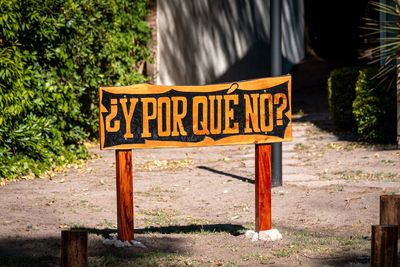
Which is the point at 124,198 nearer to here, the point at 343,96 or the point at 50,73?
the point at 50,73

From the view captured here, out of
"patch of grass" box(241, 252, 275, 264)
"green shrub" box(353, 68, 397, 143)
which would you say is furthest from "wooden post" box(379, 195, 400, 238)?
"green shrub" box(353, 68, 397, 143)

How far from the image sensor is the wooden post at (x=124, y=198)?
3.88m

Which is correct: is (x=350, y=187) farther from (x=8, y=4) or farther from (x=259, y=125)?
(x=8, y=4)

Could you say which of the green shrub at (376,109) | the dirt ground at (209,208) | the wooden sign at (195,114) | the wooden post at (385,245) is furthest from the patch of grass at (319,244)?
the green shrub at (376,109)

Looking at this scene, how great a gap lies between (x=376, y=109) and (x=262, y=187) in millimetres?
5250

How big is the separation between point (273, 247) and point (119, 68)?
21.7ft

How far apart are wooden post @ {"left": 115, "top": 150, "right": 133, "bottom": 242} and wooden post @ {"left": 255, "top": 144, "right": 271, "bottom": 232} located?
41.3 inches

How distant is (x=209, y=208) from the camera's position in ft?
18.7

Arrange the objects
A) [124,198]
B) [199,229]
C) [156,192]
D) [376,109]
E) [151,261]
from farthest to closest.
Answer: [376,109]
[156,192]
[199,229]
[124,198]
[151,261]

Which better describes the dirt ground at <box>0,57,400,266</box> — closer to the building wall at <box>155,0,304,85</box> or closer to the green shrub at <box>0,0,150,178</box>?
the green shrub at <box>0,0,150,178</box>

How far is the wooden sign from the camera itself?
155 inches

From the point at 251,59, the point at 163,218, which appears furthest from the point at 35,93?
the point at 251,59

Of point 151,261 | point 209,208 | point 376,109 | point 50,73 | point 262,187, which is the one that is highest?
point 50,73

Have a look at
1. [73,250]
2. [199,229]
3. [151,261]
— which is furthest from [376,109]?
[73,250]
